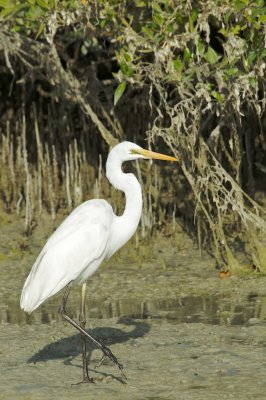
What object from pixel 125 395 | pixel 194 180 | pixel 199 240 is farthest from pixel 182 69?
pixel 125 395

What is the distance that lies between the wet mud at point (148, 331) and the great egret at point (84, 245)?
304mm

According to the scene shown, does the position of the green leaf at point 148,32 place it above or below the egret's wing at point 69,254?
above

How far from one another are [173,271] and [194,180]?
2.93 ft

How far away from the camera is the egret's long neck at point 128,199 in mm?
6855

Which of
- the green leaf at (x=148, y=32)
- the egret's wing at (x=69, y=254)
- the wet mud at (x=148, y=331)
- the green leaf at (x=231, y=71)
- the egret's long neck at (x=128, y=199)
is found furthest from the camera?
the green leaf at (x=148, y=32)

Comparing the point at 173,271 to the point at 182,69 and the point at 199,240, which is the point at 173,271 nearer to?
the point at 199,240

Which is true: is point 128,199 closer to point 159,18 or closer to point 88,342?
point 88,342

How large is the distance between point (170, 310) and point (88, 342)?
1043 millimetres

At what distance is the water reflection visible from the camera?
792 centimetres

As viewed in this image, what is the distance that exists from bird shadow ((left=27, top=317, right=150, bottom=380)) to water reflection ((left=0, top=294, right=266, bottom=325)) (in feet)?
0.96

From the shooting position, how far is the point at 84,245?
663 centimetres

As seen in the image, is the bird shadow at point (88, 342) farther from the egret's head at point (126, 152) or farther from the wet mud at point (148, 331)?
the egret's head at point (126, 152)

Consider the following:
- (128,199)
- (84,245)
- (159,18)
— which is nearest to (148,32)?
(159,18)

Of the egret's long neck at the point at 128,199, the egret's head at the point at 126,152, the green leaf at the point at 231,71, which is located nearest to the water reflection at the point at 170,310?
the egret's long neck at the point at 128,199
